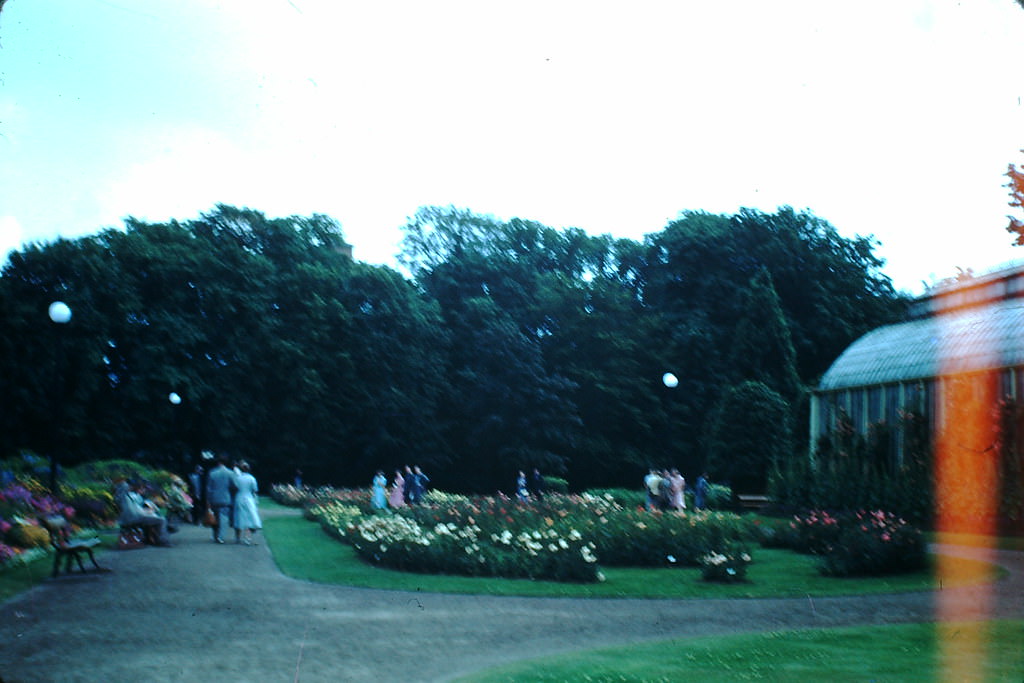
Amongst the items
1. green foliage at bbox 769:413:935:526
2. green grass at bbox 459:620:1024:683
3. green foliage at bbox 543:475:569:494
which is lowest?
green grass at bbox 459:620:1024:683

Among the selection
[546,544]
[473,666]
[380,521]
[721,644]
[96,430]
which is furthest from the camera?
[96,430]

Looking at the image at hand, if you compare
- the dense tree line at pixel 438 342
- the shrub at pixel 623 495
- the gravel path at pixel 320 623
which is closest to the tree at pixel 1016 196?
the gravel path at pixel 320 623

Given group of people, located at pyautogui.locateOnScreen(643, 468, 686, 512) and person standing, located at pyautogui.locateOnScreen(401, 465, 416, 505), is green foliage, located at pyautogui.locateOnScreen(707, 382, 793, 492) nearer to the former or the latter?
group of people, located at pyautogui.locateOnScreen(643, 468, 686, 512)

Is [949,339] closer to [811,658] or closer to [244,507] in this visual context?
[244,507]

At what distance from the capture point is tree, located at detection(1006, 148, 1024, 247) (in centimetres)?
1052

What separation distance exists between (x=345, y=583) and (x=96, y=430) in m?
16.4

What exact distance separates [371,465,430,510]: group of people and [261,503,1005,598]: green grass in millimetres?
9626

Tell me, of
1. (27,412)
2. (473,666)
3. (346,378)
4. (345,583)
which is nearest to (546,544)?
(345,583)

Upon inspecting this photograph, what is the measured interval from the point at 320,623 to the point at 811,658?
4.29m

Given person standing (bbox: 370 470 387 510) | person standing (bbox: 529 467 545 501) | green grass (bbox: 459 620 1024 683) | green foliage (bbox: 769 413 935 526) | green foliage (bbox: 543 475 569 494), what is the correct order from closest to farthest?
1. green grass (bbox: 459 620 1024 683)
2. green foliage (bbox: 769 413 935 526)
3. person standing (bbox: 370 470 387 510)
4. person standing (bbox: 529 467 545 501)
5. green foliage (bbox: 543 475 569 494)

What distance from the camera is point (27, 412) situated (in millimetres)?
26844

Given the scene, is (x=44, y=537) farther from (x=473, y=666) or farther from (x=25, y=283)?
(x=473, y=666)

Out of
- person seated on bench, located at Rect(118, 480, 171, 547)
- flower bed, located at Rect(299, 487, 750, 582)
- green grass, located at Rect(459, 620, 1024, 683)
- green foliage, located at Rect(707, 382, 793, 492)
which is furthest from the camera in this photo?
green foliage, located at Rect(707, 382, 793, 492)

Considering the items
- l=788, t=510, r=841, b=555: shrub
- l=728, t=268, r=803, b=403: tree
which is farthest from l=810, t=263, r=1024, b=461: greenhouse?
l=788, t=510, r=841, b=555: shrub
